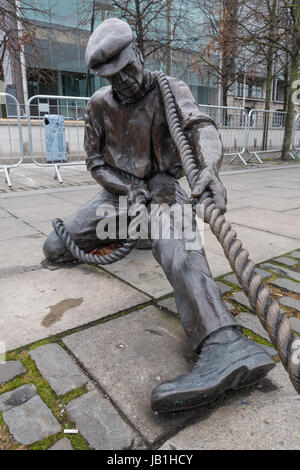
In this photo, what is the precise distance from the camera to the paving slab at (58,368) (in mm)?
1638

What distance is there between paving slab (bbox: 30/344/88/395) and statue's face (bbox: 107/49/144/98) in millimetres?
1509

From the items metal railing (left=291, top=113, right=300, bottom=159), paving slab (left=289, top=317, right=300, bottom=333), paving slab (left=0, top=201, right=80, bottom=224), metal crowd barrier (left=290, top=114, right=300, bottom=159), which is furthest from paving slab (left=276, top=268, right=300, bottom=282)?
metal railing (left=291, top=113, right=300, bottom=159)

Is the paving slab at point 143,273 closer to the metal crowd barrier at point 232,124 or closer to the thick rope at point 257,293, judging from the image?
the thick rope at point 257,293

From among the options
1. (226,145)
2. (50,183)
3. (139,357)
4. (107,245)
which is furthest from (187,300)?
(226,145)

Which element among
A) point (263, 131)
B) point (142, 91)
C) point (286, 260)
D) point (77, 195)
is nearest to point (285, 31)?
point (263, 131)

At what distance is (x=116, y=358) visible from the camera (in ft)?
5.93

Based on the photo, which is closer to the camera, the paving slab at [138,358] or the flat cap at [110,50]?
the paving slab at [138,358]

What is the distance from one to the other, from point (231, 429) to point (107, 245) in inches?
78.2

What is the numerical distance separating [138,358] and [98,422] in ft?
1.37

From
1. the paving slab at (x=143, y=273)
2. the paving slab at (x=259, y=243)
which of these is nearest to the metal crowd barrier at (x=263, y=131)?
the paving slab at (x=259, y=243)

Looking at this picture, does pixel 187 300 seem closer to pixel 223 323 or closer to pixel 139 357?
pixel 223 323

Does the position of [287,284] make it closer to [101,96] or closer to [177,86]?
[177,86]
